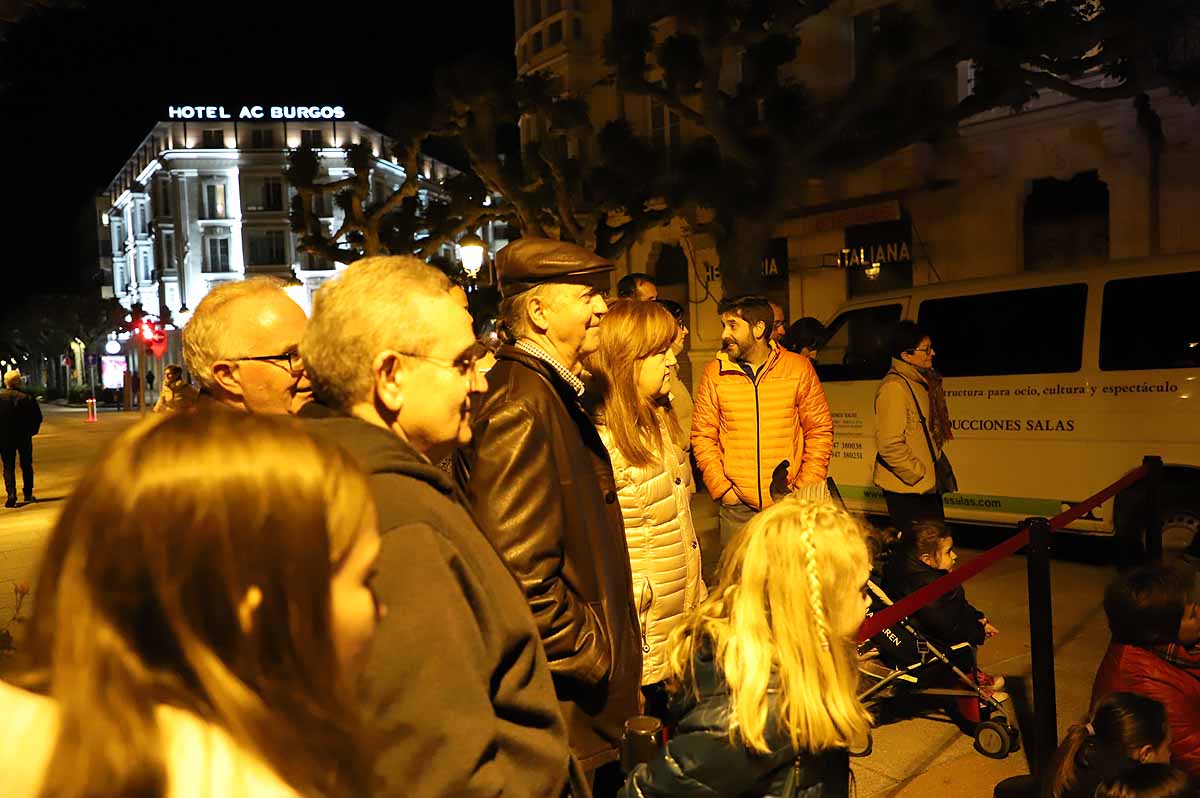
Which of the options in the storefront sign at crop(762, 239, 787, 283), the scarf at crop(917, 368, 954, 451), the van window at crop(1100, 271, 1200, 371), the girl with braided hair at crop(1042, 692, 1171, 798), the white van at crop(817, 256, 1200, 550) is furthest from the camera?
the storefront sign at crop(762, 239, 787, 283)

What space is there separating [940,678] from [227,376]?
3478 mm

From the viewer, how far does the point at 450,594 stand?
1.40 meters

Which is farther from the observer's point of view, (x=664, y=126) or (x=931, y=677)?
(x=664, y=126)

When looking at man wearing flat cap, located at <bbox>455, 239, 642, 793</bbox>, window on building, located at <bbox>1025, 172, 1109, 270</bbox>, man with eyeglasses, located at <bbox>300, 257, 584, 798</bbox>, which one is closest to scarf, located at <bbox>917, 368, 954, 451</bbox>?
man wearing flat cap, located at <bbox>455, 239, 642, 793</bbox>

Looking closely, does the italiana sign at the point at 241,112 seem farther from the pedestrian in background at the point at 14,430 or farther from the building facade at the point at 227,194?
the pedestrian in background at the point at 14,430

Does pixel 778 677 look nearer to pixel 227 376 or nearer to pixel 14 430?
pixel 227 376

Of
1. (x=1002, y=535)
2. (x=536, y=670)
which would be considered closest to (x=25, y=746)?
(x=536, y=670)

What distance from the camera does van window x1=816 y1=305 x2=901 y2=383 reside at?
332 inches

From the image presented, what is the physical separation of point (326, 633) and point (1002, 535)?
331 inches

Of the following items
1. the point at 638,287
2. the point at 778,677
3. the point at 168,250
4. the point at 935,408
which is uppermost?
the point at 168,250

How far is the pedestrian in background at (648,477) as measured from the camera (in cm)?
315

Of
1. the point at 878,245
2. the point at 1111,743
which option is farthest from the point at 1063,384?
the point at 878,245

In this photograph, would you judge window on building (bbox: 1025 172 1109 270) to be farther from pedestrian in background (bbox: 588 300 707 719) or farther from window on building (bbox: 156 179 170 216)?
window on building (bbox: 156 179 170 216)

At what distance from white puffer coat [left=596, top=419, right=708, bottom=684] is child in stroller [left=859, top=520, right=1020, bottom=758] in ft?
4.16
